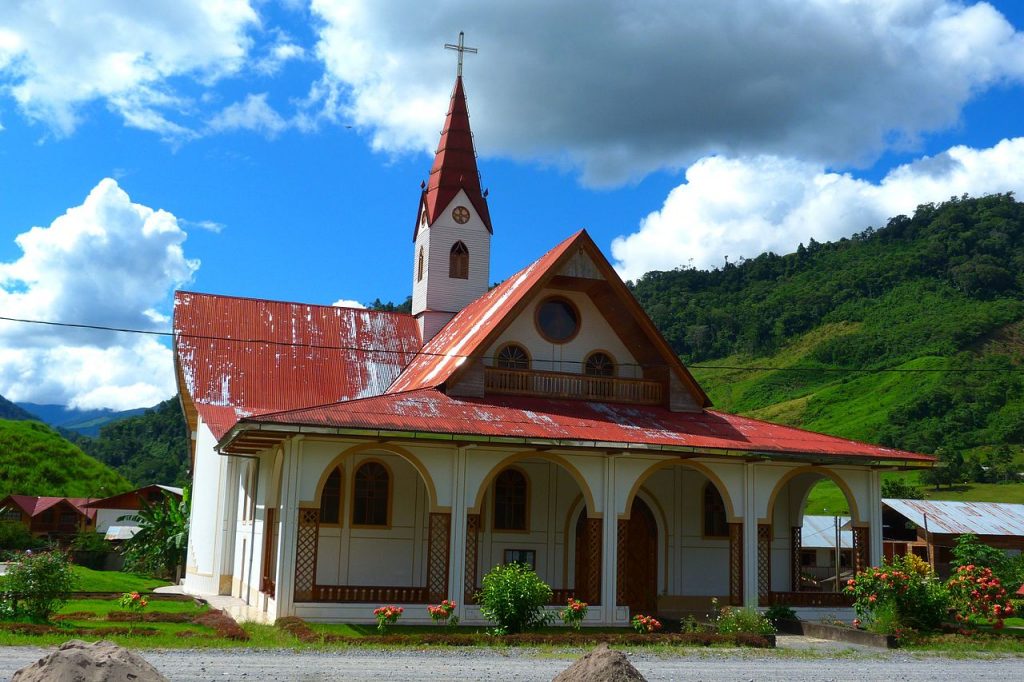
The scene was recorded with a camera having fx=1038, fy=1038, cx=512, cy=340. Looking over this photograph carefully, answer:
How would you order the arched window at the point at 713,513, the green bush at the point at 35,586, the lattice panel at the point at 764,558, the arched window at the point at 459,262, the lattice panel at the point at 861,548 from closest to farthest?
the green bush at the point at 35,586
the lattice panel at the point at 764,558
the lattice panel at the point at 861,548
the arched window at the point at 713,513
the arched window at the point at 459,262

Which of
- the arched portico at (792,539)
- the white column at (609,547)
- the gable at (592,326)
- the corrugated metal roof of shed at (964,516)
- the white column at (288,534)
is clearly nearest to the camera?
the white column at (288,534)

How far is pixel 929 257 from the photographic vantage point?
106 metres

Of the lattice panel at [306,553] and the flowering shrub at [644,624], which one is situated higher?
the lattice panel at [306,553]

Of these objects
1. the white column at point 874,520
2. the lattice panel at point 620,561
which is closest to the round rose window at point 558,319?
the lattice panel at point 620,561

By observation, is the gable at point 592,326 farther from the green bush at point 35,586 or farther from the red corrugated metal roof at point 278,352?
the green bush at point 35,586

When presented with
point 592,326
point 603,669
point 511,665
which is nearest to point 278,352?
point 592,326

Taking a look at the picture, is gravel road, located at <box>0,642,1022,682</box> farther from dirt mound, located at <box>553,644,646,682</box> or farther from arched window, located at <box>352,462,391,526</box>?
arched window, located at <box>352,462,391,526</box>

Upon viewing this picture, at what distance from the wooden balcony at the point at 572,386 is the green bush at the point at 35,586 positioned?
968 cm

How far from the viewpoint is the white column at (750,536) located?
22500 millimetres

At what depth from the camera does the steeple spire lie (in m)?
34.3

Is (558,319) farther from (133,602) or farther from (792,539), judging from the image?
(133,602)

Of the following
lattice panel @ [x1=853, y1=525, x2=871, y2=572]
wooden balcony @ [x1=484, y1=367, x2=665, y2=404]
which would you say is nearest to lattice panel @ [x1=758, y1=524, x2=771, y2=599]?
lattice panel @ [x1=853, y1=525, x2=871, y2=572]

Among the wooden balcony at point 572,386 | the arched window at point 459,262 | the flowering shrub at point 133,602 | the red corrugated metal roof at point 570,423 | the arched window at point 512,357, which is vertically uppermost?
the arched window at point 459,262

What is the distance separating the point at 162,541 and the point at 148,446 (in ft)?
285
